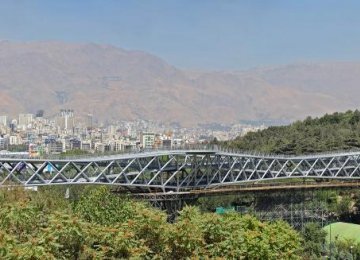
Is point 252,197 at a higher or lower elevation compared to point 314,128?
lower

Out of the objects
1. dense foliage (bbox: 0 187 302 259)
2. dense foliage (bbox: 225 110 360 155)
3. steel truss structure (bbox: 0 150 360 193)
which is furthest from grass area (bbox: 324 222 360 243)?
dense foliage (bbox: 225 110 360 155)

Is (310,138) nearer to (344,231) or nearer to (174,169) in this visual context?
(174,169)

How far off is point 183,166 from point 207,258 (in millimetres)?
33804

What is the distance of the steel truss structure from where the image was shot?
43.4 metres

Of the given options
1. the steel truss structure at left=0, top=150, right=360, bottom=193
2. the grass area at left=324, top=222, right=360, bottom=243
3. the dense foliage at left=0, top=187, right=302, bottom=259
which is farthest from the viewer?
the steel truss structure at left=0, top=150, right=360, bottom=193

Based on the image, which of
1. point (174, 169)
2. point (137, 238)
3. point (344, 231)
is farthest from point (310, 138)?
point (137, 238)

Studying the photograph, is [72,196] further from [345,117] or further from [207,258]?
[345,117]

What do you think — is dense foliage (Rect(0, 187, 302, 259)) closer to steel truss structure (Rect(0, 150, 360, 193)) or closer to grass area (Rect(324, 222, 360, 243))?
grass area (Rect(324, 222, 360, 243))

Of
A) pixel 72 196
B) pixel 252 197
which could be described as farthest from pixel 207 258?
pixel 252 197

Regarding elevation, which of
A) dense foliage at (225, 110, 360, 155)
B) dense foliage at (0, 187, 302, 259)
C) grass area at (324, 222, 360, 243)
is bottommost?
grass area at (324, 222, 360, 243)

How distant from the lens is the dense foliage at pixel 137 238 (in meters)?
16.3

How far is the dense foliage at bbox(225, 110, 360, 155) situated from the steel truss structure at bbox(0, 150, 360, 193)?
10888 millimetres

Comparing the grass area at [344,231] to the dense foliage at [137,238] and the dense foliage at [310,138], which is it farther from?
the dense foliage at [310,138]

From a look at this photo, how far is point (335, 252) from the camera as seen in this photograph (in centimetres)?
3378
